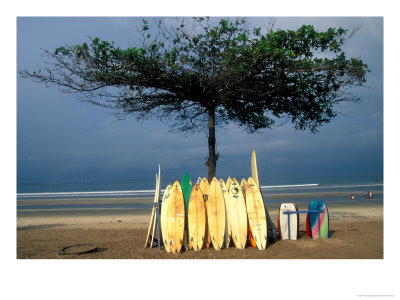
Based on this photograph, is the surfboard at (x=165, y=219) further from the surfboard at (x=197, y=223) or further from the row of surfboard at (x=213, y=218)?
the surfboard at (x=197, y=223)

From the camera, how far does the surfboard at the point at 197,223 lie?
5.34m

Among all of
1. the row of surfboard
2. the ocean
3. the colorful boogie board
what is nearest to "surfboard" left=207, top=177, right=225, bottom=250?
the row of surfboard

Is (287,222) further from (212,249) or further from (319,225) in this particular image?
(212,249)

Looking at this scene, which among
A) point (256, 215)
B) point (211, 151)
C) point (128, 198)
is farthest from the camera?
point (128, 198)

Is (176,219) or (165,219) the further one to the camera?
(165,219)

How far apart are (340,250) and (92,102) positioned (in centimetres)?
523

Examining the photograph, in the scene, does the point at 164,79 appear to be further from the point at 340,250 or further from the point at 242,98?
the point at 340,250

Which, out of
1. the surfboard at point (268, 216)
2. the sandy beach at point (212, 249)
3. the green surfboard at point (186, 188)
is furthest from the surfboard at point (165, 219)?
the surfboard at point (268, 216)

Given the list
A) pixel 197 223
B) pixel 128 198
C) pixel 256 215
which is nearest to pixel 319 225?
pixel 256 215

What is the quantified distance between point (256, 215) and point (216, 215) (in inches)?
26.5

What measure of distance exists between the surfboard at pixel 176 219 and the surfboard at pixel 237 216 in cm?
82

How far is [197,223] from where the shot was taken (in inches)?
211

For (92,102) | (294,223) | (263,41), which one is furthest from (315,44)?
(92,102)
